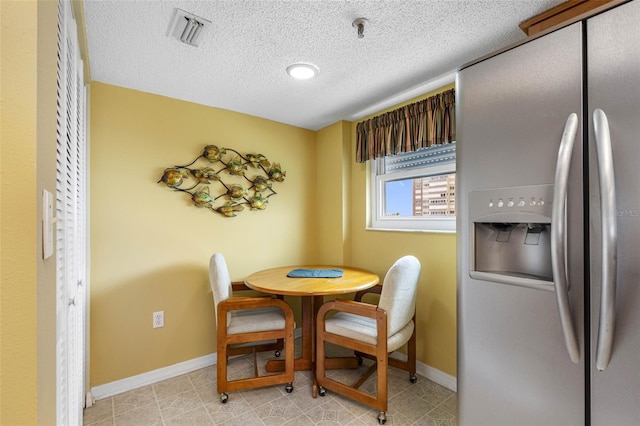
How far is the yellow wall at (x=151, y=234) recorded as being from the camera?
2.12 meters

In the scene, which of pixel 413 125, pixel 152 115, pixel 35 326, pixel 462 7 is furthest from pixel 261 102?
pixel 35 326

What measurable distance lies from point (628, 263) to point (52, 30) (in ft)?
5.25

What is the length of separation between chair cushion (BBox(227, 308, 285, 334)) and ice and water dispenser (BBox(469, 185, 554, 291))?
142 centimetres

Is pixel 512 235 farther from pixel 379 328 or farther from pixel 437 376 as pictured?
pixel 437 376

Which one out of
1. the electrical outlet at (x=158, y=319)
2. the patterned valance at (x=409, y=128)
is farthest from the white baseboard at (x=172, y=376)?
the patterned valance at (x=409, y=128)

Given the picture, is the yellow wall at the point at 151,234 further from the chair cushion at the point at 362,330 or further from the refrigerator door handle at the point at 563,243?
the refrigerator door handle at the point at 563,243

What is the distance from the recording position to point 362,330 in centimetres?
192

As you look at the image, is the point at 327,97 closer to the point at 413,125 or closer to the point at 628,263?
the point at 413,125

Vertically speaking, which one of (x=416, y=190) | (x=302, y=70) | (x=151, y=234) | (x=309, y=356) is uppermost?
(x=302, y=70)

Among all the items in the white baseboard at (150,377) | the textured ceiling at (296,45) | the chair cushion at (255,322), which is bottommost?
the white baseboard at (150,377)

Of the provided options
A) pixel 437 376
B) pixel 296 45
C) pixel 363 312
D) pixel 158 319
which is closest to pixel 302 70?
pixel 296 45

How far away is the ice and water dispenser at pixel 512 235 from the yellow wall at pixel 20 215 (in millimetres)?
1308

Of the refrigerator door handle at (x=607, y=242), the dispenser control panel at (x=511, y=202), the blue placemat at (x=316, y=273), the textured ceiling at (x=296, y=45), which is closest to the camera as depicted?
the refrigerator door handle at (x=607, y=242)

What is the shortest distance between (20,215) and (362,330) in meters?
1.79
